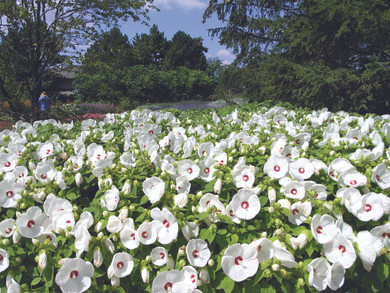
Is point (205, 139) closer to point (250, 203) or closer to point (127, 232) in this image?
point (250, 203)

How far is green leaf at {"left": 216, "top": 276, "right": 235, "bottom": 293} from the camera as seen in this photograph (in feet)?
4.12

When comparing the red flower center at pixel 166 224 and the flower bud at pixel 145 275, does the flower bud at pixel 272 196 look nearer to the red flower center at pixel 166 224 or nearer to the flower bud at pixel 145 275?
the red flower center at pixel 166 224

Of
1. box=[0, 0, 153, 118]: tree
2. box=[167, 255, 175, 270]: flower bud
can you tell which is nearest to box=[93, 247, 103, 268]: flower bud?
box=[167, 255, 175, 270]: flower bud

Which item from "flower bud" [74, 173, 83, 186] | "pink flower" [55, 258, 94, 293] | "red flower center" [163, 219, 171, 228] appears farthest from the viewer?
"flower bud" [74, 173, 83, 186]

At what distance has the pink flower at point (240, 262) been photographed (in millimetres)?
1253

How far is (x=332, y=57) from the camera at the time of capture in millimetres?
9328

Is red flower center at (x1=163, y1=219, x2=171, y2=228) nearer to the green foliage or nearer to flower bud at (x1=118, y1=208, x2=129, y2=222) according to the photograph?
flower bud at (x1=118, y1=208, x2=129, y2=222)

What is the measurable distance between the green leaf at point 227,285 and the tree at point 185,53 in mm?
41906

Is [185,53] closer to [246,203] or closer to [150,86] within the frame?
[150,86]

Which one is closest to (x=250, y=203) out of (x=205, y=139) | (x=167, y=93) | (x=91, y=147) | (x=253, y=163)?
(x=253, y=163)

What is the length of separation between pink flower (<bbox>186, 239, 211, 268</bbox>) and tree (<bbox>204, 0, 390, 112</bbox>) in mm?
7640

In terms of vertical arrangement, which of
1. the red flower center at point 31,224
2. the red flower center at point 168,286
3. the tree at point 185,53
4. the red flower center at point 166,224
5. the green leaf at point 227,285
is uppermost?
the tree at point 185,53

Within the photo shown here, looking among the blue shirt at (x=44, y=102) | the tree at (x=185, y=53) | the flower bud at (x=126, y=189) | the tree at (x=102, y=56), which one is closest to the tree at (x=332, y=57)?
the tree at (x=102, y=56)

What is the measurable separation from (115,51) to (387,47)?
24.9 ft
